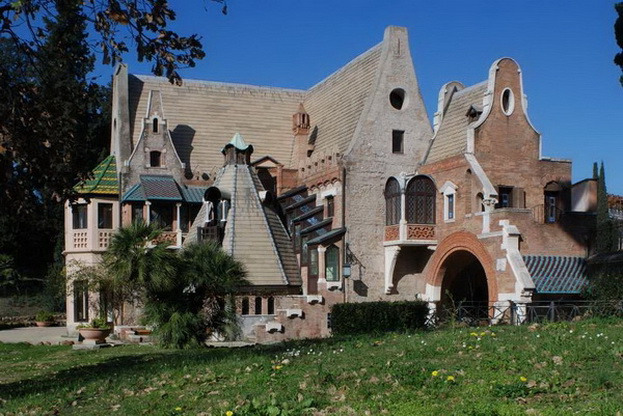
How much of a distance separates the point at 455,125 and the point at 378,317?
12252 millimetres

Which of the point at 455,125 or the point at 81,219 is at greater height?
the point at 455,125

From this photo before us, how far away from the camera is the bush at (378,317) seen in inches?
906

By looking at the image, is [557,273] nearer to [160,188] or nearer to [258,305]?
[258,305]

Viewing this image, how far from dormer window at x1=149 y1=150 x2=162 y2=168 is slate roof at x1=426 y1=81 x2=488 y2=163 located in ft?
42.9

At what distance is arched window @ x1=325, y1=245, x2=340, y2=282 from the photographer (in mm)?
31531

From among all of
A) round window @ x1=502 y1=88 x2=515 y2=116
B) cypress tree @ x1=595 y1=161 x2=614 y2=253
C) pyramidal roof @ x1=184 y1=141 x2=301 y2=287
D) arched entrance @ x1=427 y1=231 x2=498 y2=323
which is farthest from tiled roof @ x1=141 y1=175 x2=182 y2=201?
cypress tree @ x1=595 y1=161 x2=614 y2=253

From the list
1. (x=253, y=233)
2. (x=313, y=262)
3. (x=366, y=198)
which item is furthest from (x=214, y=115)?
(x=313, y=262)

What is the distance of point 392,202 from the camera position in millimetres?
32000

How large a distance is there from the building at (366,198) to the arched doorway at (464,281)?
0.32 ft

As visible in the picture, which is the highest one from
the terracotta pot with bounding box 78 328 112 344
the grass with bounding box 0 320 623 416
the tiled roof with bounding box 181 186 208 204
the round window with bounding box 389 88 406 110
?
the round window with bounding box 389 88 406 110

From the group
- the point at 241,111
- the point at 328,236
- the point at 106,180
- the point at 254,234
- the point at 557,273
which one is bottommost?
the point at 557,273

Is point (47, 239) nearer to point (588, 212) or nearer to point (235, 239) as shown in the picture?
point (235, 239)

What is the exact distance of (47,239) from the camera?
59.2 m

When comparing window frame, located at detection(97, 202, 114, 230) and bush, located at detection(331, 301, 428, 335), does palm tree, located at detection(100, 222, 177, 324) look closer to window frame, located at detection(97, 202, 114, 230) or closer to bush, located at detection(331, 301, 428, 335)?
bush, located at detection(331, 301, 428, 335)
